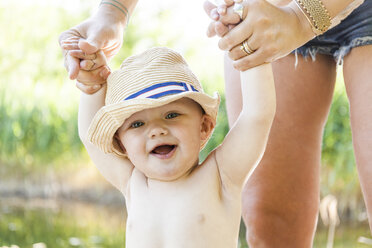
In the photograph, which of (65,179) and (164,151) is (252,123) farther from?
(65,179)

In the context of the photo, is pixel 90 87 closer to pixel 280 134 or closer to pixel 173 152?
pixel 173 152

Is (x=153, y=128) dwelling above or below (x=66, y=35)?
below

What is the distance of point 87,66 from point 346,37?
0.68 m

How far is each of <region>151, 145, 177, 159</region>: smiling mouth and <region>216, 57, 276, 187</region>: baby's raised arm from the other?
13cm

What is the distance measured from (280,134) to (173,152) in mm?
519

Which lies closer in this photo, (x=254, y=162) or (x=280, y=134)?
(x=254, y=162)

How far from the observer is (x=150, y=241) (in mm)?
1220

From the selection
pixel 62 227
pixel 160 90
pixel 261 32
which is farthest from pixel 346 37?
pixel 62 227

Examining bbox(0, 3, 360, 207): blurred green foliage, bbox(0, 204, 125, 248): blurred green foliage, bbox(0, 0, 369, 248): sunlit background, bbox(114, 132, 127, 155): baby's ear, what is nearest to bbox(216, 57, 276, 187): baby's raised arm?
bbox(114, 132, 127, 155): baby's ear

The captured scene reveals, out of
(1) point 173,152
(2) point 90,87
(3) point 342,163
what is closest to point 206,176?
(1) point 173,152

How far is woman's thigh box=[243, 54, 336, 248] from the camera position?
1.57 meters

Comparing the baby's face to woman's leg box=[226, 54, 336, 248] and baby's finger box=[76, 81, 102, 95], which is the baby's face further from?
woman's leg box=[226, 54, 336, 248]

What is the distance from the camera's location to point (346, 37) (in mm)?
1395

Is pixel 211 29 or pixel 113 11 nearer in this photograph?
pixel 211 29
